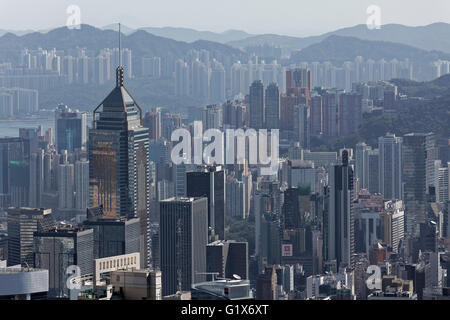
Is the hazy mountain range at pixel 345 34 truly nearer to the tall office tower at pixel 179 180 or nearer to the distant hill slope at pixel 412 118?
the distant hill slope at pixel 412 118

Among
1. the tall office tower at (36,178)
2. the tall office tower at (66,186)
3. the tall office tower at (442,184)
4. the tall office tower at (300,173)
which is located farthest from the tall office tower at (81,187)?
the tall office tower at (442,184)

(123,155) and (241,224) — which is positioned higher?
(123,155)

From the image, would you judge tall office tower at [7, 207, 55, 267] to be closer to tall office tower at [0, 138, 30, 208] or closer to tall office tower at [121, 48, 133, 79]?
tall office tower at [0, 138, 30, 208]

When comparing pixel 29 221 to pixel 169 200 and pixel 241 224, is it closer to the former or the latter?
pixel 169 200

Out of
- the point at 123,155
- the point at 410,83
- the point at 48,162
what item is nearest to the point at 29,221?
the point at 48,162

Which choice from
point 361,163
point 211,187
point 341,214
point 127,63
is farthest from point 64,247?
point 361,163

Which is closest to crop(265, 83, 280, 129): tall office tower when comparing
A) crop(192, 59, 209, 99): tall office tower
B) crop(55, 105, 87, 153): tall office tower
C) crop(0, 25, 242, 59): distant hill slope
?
crop(55, 105, 87, 153): tall office tower
